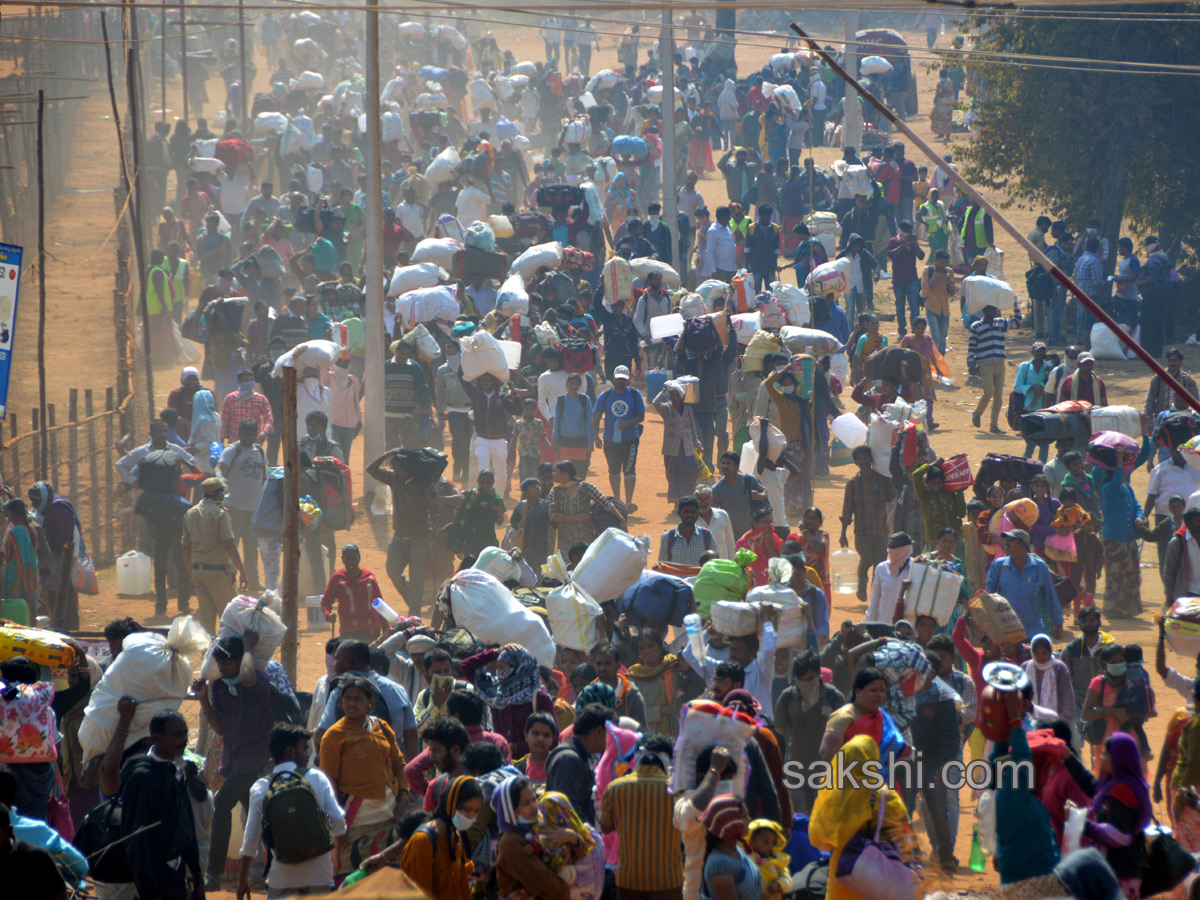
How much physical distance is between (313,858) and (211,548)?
19.6 feet

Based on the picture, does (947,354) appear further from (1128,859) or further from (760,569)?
(1128,859)

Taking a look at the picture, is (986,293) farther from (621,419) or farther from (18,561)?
(18,561)

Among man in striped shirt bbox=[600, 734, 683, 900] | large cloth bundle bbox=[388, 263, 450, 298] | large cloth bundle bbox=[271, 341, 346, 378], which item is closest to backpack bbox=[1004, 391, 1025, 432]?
large cloth bundle bbox=[388, 263, 450, 298]

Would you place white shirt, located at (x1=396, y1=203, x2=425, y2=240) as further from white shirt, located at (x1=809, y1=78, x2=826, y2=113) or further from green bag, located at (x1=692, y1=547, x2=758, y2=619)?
green bag, located at (x1=692, y1=547, x2=758, y2=619)

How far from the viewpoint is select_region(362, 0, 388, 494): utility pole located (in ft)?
48.5

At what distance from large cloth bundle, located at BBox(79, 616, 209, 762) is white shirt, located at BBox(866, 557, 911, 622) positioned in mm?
4554

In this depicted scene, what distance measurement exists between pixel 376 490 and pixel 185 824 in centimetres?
947

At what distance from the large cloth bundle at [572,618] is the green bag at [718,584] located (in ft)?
2.22

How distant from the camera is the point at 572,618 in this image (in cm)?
914

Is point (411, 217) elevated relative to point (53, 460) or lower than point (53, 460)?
elevated

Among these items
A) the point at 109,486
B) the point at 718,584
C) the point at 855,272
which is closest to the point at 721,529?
the point at 718,584

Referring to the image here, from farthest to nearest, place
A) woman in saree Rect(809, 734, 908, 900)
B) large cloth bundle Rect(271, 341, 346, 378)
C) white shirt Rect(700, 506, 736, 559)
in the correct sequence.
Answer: large cloth bundle Rect(271, 341, 346, 378)
white shirt Rect(700, 506, 736, 559)
woman in saree Rect(809, 734, 908, 900)

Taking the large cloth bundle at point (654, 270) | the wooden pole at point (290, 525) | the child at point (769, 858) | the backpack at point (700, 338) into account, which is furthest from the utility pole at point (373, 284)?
the child at point (769, 858)

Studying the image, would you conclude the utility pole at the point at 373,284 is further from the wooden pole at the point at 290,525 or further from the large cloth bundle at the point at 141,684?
the large cloth bundle at the point at 141,684
